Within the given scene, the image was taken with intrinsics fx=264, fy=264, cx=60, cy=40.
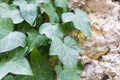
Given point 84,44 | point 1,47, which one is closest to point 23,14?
point 1,47

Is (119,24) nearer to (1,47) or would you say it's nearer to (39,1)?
(39,1)

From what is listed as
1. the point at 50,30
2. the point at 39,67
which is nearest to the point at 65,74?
the point at 39,67

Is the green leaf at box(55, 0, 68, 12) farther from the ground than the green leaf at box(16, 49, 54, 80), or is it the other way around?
the green leaf at box(55, 0, 68, 12)

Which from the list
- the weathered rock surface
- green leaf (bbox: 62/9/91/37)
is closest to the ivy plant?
green leaf (bbox: 62/9/91/37)

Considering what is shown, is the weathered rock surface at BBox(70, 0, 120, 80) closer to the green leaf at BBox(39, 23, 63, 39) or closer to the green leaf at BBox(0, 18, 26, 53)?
the green leaf at BBox(39, 23, 63, 39)

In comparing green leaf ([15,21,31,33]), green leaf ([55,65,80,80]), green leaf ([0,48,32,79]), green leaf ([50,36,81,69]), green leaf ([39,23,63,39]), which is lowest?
green leaf ([55,65,80,80])

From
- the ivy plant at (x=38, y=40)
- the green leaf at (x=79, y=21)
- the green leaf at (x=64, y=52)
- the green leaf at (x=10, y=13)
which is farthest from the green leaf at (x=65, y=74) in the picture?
the green leaf at (x=10, y=13)

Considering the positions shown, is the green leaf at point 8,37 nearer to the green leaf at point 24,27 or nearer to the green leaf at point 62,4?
the green leaf at point 24,27
